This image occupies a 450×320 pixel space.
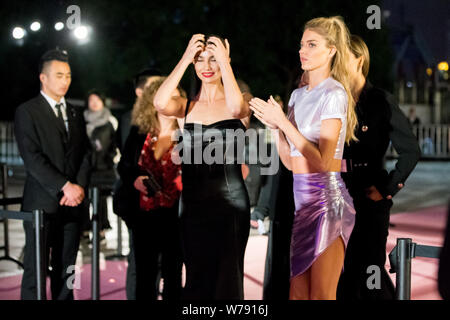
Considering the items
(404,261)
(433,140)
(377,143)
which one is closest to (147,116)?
(377,143)

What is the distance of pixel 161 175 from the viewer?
14.3 ft

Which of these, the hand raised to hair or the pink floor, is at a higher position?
the hand raised to hair

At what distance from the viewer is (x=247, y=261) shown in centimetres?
671

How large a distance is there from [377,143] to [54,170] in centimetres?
212

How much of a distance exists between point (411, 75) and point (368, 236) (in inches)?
1550

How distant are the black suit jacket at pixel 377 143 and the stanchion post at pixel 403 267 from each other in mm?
669

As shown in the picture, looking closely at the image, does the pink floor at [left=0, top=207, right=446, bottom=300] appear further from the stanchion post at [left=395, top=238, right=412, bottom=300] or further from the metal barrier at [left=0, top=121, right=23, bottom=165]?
the metal barrier at [left=0, top=121, right=23, bottom=165]

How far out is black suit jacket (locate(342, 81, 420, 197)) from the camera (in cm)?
372

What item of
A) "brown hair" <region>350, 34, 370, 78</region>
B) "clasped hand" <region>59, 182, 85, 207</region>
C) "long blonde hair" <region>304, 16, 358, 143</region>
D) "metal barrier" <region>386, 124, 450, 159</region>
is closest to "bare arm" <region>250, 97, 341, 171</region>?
"long blonde hair" <region>304, 16, 358, 143</region>

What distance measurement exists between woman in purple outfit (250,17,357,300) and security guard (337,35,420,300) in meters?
0.80

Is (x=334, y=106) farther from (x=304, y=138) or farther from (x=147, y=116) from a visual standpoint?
(x=147, y=116)

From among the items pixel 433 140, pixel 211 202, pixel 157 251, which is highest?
pixel 433 140

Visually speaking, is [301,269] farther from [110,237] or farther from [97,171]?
[110,237]

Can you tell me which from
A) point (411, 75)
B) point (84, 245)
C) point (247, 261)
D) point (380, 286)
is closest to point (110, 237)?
point (84, 245)
